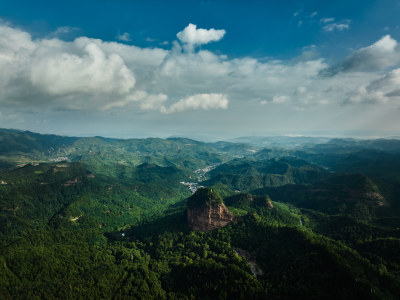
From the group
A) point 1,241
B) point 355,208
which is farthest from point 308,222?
point 1,241

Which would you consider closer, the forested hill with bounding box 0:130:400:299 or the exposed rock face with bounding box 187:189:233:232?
the forested hill with bounding box 0:130:400:299

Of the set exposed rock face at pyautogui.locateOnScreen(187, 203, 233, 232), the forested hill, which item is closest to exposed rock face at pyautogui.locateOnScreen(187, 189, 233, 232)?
exposed rock face at pyautogui.locateOnScreen(187, 203, 233, 232)

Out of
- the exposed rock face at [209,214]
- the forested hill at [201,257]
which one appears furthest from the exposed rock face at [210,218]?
the forested hill at [201,257]

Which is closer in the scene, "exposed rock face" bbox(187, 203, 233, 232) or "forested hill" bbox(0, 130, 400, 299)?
"forested hill" bbox(0, 130, 400, 299)

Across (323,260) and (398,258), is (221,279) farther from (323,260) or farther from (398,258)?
(398,258)

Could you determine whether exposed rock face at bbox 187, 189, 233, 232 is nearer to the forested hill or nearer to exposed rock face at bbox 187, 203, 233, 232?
exposed rock face at bbox 187, 203, 233, 232

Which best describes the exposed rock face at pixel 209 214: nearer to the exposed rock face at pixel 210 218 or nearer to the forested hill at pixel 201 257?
the exposed rock face at pixel 210 218

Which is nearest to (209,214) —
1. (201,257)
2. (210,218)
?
(210,218)
